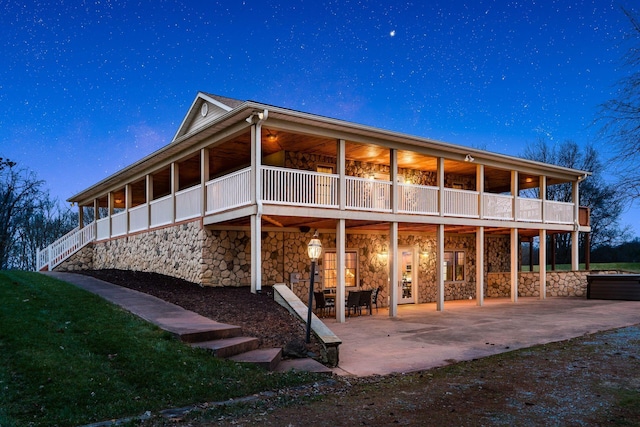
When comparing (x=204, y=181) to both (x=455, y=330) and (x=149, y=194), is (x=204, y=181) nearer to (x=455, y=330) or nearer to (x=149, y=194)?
(x=149, y=194)

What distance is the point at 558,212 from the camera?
20.2m

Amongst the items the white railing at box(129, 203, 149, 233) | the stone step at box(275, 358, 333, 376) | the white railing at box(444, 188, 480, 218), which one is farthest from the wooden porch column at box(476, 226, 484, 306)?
the white railing at box(129, 203, 149, 233)

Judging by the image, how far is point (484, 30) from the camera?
1536 cm

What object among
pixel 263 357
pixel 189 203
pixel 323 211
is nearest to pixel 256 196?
pixel 323 211

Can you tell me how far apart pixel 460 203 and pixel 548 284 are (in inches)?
291

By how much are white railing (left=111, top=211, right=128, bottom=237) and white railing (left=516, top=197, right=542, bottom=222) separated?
52.1 feet

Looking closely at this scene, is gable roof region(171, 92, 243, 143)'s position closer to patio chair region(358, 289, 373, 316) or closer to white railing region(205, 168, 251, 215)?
white railing region(205, 168, 251, 215)

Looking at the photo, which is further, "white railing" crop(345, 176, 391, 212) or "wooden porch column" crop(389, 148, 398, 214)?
"wooden porch column" crop(389, 148, 398, 214)

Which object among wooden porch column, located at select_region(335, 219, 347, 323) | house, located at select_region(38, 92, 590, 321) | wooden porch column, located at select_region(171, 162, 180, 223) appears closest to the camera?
house, located at select_region(38, 92, 590, 321)

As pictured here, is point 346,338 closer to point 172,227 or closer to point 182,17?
point 172,227

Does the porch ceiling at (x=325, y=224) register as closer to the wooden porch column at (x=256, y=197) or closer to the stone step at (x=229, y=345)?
the wooden porch column at (x=256, y=197)

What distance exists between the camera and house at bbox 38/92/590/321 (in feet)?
40.9

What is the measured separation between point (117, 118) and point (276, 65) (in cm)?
2708

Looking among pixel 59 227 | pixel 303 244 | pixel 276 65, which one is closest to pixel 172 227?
pixel 303 244
